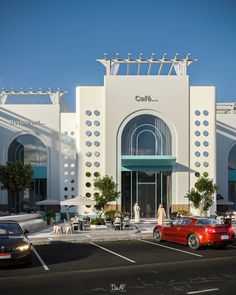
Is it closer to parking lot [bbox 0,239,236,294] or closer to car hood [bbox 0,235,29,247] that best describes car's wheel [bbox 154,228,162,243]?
parking lot [bbox 0,239,236,294]


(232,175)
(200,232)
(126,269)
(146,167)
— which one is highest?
(146,167)

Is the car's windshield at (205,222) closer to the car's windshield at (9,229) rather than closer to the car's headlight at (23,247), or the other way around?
the car's windshield at (9,229)

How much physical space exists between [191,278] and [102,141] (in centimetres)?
2539

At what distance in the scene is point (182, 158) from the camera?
34.8 m

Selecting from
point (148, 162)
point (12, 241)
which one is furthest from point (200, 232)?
point (148, 162)

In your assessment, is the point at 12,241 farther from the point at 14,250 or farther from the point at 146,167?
the point at 146,167

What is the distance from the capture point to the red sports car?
15383mm

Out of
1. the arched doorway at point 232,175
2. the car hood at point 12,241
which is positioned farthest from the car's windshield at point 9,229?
the arched doorway at point 232,175

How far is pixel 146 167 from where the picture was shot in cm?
3491

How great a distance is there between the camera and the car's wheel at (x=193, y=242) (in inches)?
616

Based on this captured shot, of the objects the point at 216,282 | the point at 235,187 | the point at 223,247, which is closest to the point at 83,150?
the point at 235,187

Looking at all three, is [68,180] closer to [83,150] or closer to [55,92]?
[83,150]

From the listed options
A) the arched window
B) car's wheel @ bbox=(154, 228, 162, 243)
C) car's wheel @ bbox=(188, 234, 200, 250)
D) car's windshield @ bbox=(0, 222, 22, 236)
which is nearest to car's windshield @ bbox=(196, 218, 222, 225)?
car's wheel @ bbox=(188, 234, 200, 250)

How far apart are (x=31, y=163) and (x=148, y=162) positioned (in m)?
13.1
